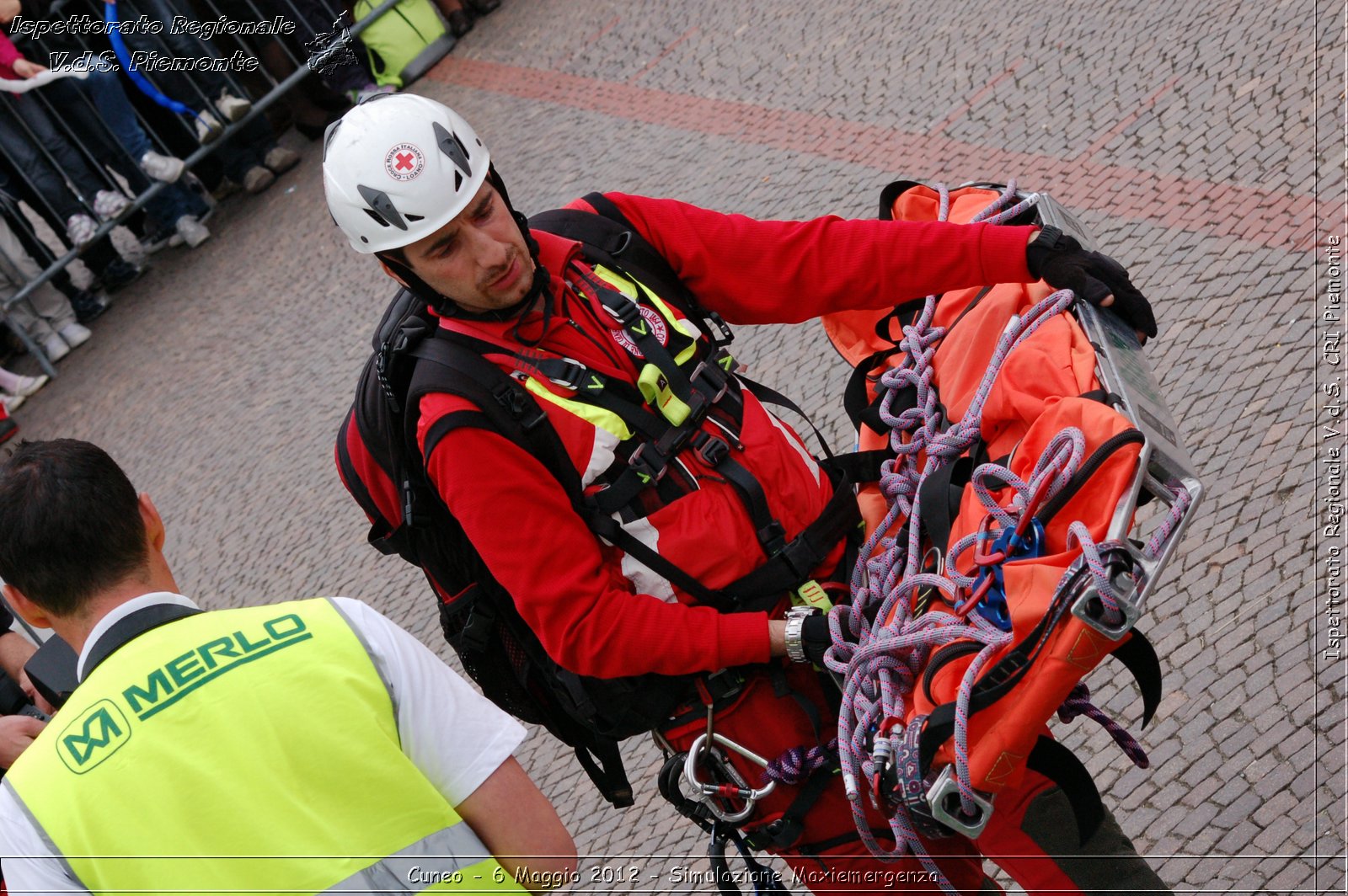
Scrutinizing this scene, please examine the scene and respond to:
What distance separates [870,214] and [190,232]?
538cm

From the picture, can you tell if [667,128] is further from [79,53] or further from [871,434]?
[871,434]

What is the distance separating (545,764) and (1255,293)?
2949 mm

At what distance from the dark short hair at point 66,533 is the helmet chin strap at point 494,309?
28.1 inches

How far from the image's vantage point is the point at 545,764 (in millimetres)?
4441

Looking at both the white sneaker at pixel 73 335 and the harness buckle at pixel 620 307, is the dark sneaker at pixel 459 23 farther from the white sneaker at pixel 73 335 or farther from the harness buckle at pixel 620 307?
the harness buckle at pixel 620 307

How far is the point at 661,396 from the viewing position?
2641 mm

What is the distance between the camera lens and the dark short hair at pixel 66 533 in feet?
7.14

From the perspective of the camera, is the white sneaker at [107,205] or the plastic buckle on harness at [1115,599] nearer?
the plastic buckle on harness at [1115,599]

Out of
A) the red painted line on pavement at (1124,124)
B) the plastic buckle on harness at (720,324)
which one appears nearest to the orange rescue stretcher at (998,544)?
the plastic buckle on harness at (720,324)

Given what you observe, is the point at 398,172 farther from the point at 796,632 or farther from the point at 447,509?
the point at 796,632

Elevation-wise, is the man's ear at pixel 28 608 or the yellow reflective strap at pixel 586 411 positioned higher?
the man's ear at pixel 28 608

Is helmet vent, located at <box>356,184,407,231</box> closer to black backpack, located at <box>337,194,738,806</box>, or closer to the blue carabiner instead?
black backpack, located at <box>337,194,738,806</box>

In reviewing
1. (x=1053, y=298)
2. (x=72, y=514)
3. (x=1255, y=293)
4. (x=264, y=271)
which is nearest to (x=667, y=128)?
(x=264, y=271)

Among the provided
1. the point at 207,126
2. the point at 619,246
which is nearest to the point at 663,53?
the point at 207,126
